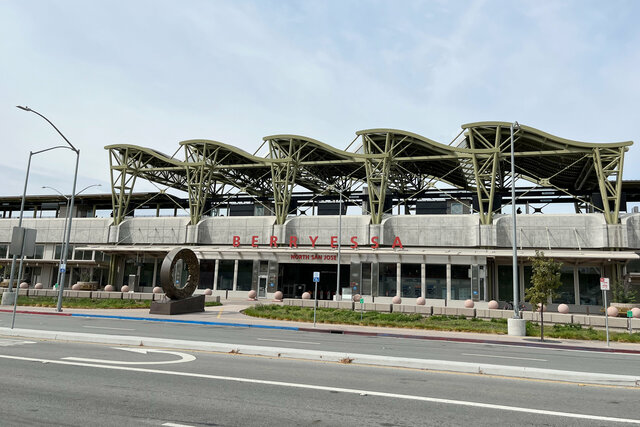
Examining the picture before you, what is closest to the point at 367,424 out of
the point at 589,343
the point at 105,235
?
the point at 589,343

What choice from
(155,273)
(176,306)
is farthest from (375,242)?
(155,273)

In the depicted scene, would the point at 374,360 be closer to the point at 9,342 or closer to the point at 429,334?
the point at 9,342

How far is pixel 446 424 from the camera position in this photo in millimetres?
6434

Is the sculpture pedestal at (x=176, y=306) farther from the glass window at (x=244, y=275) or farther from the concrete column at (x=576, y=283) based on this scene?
the concrete column at (x=576, y=283)

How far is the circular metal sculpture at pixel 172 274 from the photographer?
93.1 ft

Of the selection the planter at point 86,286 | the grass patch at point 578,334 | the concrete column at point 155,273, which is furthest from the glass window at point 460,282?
the planter at point 86,286

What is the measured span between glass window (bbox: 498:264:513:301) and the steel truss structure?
192 inches

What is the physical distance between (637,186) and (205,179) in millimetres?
49359

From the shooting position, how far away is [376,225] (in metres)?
47.6

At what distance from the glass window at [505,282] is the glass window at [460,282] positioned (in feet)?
11.3

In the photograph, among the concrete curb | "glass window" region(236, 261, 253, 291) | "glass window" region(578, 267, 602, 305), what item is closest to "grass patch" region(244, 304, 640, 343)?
the concrete curb

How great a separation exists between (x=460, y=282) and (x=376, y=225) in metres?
9.96

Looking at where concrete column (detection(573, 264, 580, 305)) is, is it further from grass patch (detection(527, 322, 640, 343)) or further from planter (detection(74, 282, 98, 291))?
planter (detection(74, 282, 98, 291))

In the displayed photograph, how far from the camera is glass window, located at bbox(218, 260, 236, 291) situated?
50.9m
